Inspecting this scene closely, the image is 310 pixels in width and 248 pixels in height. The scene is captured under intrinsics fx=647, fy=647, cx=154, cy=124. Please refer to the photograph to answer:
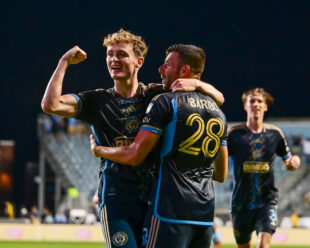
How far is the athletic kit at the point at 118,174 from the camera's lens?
202 inches

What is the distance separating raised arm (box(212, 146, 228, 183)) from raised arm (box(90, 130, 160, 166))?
29.6 inches

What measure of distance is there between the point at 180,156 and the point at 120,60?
3.95ft

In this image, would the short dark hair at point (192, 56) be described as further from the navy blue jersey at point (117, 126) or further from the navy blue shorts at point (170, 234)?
the navy blue shorts at point (170, 234)

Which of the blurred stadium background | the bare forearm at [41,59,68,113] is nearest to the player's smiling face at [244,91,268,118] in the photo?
the bare forearm at [41,59,68,113]

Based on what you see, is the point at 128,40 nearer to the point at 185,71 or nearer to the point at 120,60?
the point at 120,60

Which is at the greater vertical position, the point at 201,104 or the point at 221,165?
the point at 201,104

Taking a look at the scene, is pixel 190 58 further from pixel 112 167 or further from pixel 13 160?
pixel 13 160

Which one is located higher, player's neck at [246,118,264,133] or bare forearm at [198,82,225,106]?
bare forearm at [198,82,225,106]

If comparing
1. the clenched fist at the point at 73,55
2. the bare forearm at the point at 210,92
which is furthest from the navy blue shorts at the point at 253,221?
the clenched fist at the point at 73,55

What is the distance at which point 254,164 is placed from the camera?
939 cm

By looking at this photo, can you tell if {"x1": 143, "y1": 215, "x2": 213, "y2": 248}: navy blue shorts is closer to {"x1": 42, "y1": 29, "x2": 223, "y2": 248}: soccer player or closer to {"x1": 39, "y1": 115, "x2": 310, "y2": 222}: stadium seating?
{"x1": 42, "y1": 29, "x2": 223, "y2": 248}: soccer player

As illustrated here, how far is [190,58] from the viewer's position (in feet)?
15.8

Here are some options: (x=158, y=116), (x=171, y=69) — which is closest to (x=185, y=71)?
(x=171, y=69)

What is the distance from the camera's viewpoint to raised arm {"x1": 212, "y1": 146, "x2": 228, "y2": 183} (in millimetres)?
5129
